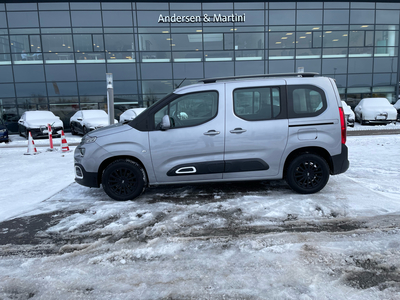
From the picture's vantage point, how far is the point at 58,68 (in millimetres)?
19859

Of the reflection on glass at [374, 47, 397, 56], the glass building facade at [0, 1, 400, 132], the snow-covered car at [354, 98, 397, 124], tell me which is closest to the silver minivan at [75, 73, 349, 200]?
the snow-covered car at [354, 98, 397, 124]

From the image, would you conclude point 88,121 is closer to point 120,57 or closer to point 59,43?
point 120,57

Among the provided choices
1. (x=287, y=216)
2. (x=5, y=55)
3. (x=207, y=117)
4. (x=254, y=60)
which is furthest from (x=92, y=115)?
(x=287, y=216)

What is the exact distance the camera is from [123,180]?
15.9 ft

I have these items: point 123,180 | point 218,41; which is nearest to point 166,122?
point 123,180

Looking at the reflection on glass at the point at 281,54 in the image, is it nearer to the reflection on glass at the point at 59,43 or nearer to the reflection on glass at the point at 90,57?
the reflection on glass at the point at 90,57

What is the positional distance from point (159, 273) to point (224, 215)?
158 centimetres

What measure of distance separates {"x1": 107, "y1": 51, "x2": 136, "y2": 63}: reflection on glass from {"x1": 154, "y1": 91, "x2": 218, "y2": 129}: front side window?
17119mm

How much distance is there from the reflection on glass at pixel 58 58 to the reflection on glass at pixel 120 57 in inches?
101

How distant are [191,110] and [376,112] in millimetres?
15404

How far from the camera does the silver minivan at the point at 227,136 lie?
183 inches

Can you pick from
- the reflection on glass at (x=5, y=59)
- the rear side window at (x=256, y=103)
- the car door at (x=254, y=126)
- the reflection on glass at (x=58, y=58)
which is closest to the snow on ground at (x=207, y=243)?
the car door at (x=254, y=126)

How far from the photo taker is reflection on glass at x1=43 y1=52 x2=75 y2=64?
19.9m

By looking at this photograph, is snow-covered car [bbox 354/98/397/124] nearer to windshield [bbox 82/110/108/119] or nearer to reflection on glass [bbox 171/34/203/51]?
reflection on glass [bbox 171/34/203/51]
